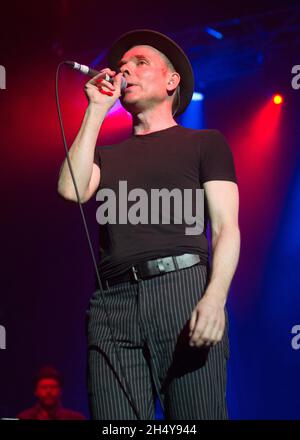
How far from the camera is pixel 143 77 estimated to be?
2.38 metres

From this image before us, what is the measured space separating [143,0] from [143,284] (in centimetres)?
357

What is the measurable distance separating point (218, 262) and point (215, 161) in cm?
37

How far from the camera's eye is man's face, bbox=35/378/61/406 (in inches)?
201

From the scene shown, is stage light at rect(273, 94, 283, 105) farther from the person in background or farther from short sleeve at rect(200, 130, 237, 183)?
short sleeve at rect(200, 130, 237, 183)

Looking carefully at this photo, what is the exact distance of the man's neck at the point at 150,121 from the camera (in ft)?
7.72

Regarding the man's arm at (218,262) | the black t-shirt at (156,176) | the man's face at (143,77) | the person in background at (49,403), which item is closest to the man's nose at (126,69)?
the man's face at (143,77)

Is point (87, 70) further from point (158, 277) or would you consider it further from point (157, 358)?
point (157, 358)


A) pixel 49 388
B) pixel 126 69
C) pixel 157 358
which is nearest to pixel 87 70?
pixel 126 69

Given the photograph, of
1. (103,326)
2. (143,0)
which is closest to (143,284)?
(103,326)

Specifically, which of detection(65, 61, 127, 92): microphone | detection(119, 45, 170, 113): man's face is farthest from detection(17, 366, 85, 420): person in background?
detection(65, 61, 127, 92): microphone

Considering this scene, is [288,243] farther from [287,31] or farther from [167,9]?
[167,9]

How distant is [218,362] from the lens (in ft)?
6.22

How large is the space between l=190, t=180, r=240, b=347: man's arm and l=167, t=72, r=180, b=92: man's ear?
58 cm

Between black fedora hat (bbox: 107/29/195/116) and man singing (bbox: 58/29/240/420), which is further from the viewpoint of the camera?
black fedora hat (bbox: 107/29/195/116)
